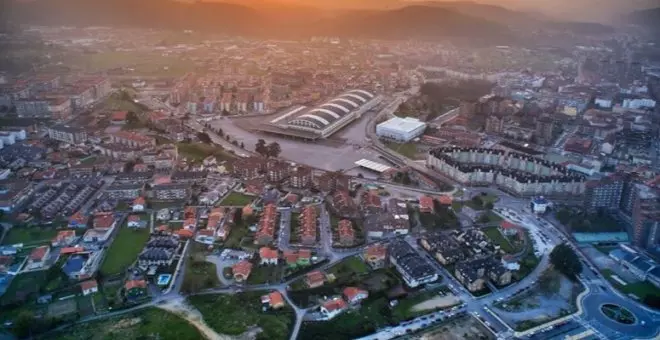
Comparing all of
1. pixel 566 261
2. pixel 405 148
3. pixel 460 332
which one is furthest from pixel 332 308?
pixel 405 148

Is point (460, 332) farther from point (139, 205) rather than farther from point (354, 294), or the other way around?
point (139, 205)

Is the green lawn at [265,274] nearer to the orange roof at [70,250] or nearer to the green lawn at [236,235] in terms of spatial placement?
the green lawn at [236,235]

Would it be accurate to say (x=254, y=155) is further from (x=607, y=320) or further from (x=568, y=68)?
(x=568, y=68)

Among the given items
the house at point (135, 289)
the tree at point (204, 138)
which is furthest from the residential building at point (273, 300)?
the tree at point (204, 138)

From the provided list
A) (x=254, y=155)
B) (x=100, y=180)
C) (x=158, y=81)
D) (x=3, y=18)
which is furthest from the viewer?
(x=3, y=18)

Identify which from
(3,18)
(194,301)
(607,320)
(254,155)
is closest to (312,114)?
(254,155)

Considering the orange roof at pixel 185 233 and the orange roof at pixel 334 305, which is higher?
the orange roof at pixel 185 233
